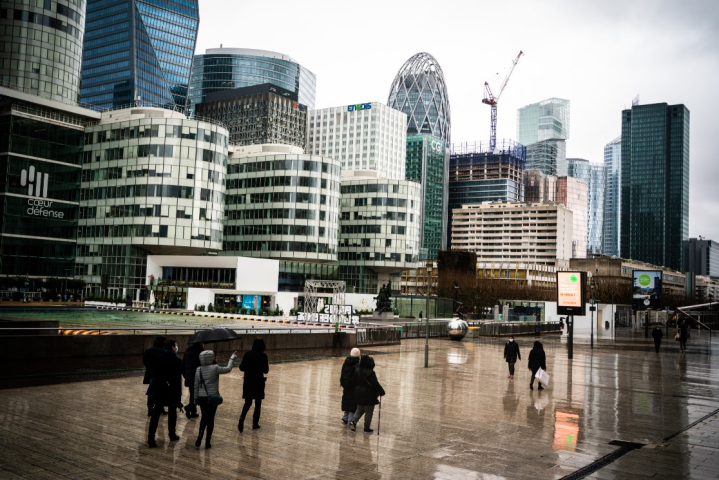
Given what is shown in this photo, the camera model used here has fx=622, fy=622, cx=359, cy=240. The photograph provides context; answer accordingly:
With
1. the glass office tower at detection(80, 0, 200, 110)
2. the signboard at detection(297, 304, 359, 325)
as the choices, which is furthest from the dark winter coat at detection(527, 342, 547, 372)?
the glass office tower at detection(80, 0, 200, 110)

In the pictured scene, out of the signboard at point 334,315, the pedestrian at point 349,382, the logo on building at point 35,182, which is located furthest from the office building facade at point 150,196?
the pedestrian at point 349,382

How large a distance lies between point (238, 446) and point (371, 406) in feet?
10.8

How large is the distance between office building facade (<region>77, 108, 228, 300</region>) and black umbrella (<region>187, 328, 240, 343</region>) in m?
71.7

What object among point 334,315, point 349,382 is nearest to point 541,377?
point 349,382

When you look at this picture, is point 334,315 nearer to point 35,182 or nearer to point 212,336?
point 212,336

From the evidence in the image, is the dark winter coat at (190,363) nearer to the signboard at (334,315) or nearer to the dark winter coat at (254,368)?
the dark winter coat at (254,368)

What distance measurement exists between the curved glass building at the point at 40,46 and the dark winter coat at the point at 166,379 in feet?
350

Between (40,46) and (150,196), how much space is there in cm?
4342

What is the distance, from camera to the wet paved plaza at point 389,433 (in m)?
10.9

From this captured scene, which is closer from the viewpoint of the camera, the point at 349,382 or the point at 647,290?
the point at 349,382

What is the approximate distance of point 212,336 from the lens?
1370 centimetres

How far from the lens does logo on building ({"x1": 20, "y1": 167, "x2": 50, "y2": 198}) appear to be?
3386 inches

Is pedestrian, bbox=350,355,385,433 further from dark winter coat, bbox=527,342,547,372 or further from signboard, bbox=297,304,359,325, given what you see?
signboard, bbox=297,304,359,325

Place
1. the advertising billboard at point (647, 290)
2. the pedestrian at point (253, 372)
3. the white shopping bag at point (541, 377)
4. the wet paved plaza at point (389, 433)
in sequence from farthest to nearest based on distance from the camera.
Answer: the advertising billboard at point (647, 290), the white shopping bag at point (541, 377), the pedestrian at point (253, 372), the wet paved plaza at point (389, 433)
